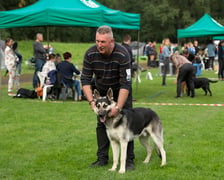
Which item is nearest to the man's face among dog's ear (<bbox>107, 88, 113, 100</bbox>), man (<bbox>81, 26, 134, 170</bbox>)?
man (<bbox>81, 26, 134, 170</bbox>)

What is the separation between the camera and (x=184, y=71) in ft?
46.3

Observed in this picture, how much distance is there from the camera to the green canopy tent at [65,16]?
493 inches

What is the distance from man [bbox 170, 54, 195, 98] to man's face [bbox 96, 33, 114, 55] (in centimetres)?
912

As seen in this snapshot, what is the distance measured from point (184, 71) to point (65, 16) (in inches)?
172

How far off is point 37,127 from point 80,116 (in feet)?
5.25

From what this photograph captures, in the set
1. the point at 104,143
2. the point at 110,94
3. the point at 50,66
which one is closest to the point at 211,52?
the point at 50,66

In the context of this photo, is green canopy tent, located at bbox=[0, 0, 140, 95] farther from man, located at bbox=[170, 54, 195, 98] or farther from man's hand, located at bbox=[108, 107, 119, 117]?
man's hand, located at bbox=[108, 107, 119, 117]

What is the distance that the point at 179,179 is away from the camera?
5.28 meters

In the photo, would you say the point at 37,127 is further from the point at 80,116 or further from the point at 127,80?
the point at 127,80

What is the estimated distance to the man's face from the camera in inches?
203

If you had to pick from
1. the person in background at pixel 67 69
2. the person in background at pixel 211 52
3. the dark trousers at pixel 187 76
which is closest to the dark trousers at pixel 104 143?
the person in background at pixel 67 69

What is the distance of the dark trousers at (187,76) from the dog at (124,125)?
8.50 m

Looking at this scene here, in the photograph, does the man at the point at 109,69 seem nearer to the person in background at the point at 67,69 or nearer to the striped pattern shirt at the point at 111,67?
the striped pattern shirt at the point at 111,67

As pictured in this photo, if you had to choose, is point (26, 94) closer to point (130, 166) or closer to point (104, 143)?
point (104, 143)
